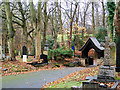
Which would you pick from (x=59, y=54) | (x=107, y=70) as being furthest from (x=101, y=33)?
(x=107, y=70)

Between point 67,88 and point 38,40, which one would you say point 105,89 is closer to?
point 67,88

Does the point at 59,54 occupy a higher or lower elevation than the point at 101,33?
lower

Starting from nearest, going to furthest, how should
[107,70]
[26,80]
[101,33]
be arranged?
[107,70]
[26,80]
[101,33]

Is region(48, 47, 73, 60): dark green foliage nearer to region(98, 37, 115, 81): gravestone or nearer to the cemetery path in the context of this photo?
the cemetery path

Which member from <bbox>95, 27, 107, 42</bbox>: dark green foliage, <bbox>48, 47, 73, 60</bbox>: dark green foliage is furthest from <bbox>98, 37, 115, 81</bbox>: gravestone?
<bbox>95, 27, 107, 42</bbox>: dark green foliage

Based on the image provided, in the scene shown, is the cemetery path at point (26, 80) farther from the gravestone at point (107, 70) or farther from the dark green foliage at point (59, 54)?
the dark green foliage at point (59, 54)

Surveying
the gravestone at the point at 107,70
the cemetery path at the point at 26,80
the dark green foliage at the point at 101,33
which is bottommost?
the cemetery path at the point at 26,80

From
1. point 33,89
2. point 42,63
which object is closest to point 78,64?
point 42,63

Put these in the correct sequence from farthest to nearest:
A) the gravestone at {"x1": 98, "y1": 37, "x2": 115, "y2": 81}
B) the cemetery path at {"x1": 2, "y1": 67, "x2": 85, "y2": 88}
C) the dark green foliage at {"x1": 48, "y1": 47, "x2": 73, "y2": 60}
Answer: the dark green foliage at {"x1": 48, "y1": 47, "x2": 73, "y2": 60}, the cemetery path at {"x1": 2, "y1": 67, "x2": 85, "y2": 88}, the gravestone at {"x1": 98, "y1": 37, "x2": 115, "y2": 81}

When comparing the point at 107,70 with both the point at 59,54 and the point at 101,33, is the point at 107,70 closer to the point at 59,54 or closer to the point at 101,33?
the point at 59,54

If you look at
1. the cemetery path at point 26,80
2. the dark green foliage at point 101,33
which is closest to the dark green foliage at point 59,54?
the cemetery path at point 26,80

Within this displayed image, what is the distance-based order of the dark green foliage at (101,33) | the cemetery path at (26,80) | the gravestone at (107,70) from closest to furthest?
the gravestone at (107,70) → the cemetery path at (26,80) → the dark green foliage at (101,33)

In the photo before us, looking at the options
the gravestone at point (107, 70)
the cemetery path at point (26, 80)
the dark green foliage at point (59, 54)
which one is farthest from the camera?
the dark green foliage at point (59, 54)

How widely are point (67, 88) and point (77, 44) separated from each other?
25.5 metres
